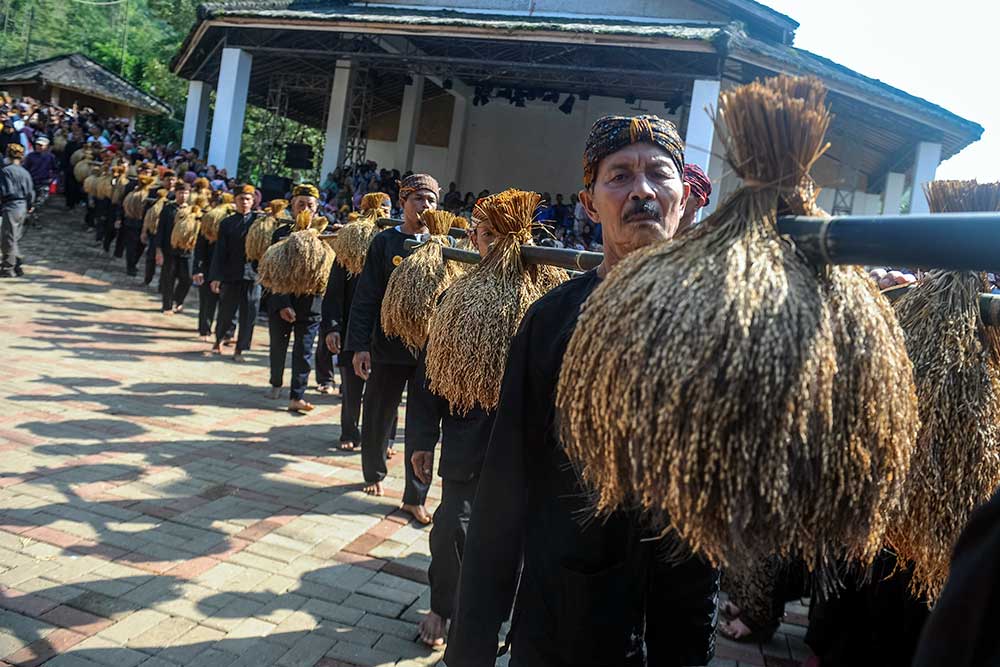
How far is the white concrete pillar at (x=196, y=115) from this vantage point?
24.6 meters

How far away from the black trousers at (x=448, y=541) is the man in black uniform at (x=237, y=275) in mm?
7945

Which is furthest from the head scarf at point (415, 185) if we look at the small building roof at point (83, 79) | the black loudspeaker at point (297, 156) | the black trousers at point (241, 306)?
the small building roof at point (83, 79)

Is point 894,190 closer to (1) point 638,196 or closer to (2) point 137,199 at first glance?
(2) point 137,199

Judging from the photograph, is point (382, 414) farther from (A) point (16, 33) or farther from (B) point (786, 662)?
(A) point (16, 33)

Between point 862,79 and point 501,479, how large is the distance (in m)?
13.8

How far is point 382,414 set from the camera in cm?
609

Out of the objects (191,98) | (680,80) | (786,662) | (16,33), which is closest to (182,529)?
(786,662)

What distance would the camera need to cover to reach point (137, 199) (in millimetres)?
16906

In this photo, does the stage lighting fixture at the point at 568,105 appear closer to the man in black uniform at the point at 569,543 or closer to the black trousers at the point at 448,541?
the black trousers at the point at 448,541

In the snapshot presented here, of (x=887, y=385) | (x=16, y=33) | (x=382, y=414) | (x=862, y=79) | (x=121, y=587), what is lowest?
(x=121, y=587)

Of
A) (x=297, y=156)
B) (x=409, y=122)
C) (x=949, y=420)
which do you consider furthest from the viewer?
(x=409, y=122)

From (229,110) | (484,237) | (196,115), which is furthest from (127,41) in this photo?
(484,237)

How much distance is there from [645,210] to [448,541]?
92.7 inches

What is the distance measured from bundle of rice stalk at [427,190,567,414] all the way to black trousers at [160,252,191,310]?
39.1ft
